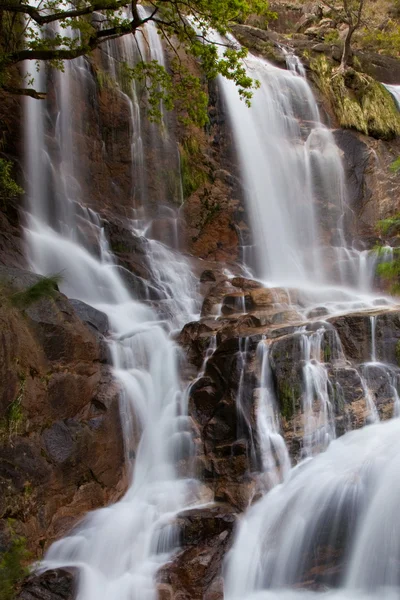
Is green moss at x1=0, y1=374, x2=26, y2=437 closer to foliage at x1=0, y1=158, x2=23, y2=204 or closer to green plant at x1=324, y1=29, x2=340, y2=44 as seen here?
foliage at x1=0, y1=158, x2=23, y2=204

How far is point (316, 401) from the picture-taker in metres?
8.14

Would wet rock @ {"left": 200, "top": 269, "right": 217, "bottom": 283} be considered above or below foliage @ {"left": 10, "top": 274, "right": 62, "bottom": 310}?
above

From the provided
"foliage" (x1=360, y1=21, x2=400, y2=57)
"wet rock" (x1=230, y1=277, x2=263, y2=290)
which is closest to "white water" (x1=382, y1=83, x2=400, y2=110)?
"foliage" (x1=360, y1=21, x2=400, y2=57)

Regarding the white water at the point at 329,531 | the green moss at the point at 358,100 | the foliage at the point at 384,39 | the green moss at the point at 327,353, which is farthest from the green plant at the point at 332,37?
the white water at the point at 329,531

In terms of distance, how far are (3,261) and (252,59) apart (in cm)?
1418

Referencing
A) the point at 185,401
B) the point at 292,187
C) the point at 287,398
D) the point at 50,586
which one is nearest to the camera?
the point at 50,586

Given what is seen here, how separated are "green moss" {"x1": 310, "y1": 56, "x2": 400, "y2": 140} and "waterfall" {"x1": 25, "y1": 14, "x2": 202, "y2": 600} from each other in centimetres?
799

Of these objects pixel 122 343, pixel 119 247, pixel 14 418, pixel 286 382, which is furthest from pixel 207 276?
pixel 14 418

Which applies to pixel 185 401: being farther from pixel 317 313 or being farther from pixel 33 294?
pixel 317 313

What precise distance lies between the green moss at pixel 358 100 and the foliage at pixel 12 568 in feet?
57.5

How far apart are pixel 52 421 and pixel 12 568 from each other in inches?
79.1

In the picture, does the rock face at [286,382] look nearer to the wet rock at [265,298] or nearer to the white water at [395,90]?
the wet rock at [265,298]

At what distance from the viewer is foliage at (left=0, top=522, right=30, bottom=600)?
5316 mm

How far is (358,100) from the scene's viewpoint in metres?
19.6
